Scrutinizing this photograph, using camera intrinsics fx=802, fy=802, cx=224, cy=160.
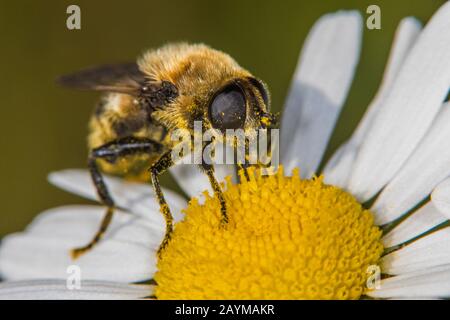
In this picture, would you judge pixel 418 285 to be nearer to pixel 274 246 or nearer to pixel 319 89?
pixel 274 246

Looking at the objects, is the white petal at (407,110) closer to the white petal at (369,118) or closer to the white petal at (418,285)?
the white petal at (369,118)

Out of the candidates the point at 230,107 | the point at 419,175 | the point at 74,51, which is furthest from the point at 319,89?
the point at 74,51

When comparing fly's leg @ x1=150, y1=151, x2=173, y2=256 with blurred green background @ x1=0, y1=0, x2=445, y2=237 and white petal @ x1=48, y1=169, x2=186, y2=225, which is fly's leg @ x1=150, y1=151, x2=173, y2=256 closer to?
white petal @ x1=48, y1=169, x2=186, y2=225

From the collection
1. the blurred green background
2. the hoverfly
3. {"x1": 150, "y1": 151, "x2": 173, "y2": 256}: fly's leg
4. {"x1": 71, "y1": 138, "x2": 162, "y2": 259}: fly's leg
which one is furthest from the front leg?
the blurred green background

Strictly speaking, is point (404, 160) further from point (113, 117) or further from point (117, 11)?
point (117, 11)
